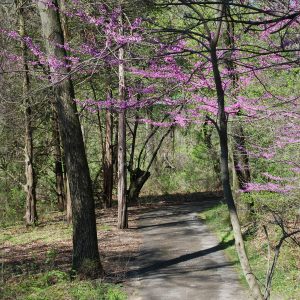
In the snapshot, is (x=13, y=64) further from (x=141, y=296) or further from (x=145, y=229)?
(x=141, y=296)

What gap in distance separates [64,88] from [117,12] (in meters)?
2.70

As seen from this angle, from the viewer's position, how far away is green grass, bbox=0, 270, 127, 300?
777 cm

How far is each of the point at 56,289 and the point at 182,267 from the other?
2.93 metres

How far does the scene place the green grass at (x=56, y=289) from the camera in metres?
7.77

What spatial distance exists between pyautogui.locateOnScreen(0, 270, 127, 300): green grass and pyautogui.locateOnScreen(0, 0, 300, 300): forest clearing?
0.12 ft

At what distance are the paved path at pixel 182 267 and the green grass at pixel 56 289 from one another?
497 millimetres

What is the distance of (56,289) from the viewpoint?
8.30 m

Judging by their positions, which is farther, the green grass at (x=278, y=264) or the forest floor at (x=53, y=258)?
the forest floor at (x=53, y=258)

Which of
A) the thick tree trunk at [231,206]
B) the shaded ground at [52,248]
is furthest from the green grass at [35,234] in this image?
the thick tree trunk at [231,206]

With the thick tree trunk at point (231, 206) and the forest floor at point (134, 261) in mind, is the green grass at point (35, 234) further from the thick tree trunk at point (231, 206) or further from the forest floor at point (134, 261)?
the thick tree trunk at point (231, 206)

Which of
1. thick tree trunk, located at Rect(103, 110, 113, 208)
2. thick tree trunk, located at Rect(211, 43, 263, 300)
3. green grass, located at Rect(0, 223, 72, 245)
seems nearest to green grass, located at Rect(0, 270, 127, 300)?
thick tree trunk, located at Rect(211, 43, 263, 300)

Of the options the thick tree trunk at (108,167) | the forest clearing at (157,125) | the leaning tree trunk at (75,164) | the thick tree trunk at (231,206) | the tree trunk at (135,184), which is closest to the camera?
the thick tree trunk at (231,206)

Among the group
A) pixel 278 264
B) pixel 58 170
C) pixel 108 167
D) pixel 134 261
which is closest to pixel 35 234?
pixel 134 261

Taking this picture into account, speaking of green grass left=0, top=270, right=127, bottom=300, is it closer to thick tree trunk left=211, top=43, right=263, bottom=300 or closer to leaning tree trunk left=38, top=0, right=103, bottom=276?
leaning tree trunk left=38, top=0, right=103, bottom=276
